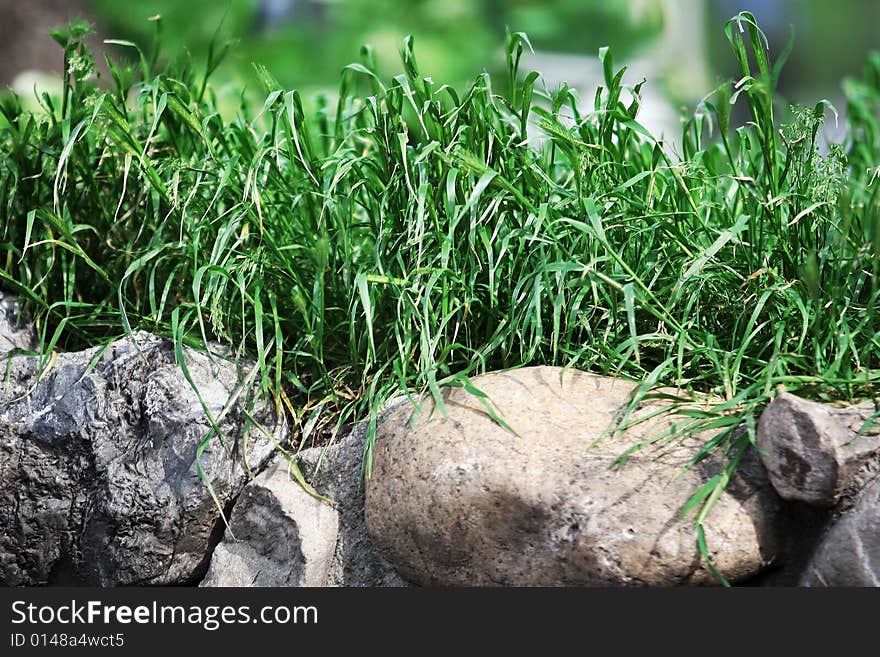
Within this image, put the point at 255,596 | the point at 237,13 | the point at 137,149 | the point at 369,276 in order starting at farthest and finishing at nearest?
1. the point at 237,13
2. the point at 137,149
3. the point at 369,276
4. the point at 255,596

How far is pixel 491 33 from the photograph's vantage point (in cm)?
646

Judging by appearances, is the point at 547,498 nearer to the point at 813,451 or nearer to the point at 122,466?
the point at 813,451

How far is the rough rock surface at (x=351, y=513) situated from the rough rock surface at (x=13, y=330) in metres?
0.86

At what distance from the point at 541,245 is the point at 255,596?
950mm

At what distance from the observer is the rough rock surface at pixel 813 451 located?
63.6 inches

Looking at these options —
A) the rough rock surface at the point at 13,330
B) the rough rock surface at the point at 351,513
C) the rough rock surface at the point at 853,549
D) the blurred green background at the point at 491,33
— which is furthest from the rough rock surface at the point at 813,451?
the blurred green background at the point at 491,33

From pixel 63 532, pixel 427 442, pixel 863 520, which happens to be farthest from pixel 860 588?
pixel 63 532

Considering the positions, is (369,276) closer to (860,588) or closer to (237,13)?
(860,588)

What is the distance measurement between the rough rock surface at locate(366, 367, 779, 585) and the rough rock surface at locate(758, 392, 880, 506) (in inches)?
3.1

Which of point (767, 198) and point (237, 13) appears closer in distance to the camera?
point (767, 198)

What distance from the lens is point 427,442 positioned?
1854 mm

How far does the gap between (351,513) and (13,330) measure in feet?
3.36

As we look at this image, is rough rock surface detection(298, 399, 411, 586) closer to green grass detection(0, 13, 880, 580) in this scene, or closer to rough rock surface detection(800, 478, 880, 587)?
green grass detection(0, 13, 880, 580)

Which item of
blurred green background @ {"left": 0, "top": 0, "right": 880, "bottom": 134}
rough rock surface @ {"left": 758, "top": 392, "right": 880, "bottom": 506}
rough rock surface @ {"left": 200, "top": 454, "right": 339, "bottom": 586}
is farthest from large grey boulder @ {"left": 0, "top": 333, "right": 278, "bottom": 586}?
blurred green background @ {"left": 0, "top": 0, "right": 880, "bottom": 134}
